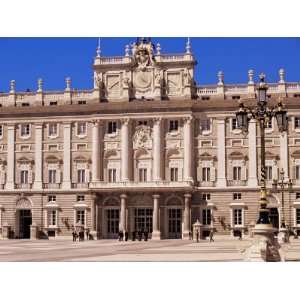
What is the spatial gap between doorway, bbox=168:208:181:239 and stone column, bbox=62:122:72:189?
6860 mm

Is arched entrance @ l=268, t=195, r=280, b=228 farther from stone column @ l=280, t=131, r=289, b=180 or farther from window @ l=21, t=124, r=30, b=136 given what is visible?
window @ l=21, t=124, r=30, b=136

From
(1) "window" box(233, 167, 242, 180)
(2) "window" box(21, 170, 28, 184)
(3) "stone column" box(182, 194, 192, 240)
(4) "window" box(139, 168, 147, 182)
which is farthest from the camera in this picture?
(2) "window" box(21, 170, 28, 184)

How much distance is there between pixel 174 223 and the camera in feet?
156

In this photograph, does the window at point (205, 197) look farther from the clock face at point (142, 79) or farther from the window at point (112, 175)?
the clock face at point (142, 79)

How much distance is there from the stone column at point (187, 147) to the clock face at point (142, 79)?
3447 mm

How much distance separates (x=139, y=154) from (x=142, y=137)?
3.61ft

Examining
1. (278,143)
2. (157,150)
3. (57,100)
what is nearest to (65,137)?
(57,100)

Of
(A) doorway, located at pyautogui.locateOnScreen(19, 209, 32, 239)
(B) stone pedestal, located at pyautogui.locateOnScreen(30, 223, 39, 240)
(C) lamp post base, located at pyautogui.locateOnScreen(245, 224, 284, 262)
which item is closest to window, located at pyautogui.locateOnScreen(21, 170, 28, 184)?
(A) doorway, located at pyautogui.locateOnScreen(19, 209, 32, 239)

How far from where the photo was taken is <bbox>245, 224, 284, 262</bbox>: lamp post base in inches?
822

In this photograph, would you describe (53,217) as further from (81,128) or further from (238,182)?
(238,182)

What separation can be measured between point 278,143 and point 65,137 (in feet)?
44.5

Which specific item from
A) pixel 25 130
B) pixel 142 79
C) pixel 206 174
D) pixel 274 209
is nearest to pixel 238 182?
pixel 206 174
